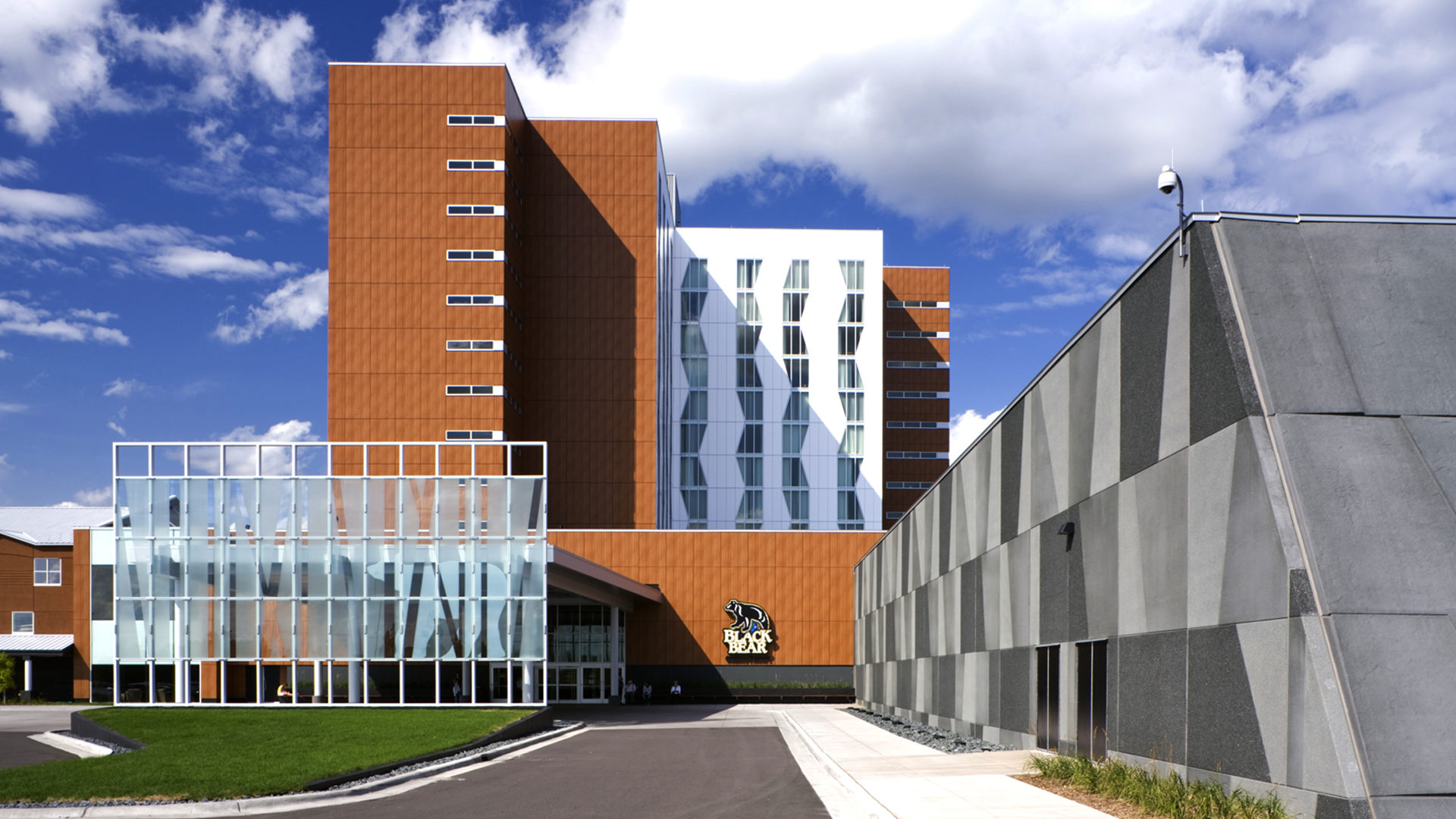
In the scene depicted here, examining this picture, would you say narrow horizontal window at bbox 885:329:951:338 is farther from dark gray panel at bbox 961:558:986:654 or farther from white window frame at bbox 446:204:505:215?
dark gray panel at bbox 961:558:986:654

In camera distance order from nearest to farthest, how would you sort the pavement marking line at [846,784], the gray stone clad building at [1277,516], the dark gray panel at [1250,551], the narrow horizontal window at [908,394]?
1. the gray stone clad building at [1277,516]
2. the dark gray panel at [1250,551]
3. the pavement marking line at [846,784]
4. the narrow horizontal window at [908,394]

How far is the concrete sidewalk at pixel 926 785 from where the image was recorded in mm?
13820

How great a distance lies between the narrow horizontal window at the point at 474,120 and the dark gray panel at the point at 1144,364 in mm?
58107

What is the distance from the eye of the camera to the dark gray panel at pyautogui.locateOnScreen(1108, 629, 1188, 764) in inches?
560

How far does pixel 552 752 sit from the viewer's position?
28.0 meters

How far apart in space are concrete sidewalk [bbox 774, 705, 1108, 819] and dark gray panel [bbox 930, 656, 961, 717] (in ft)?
9.99

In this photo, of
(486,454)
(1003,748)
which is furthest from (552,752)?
(486,454)

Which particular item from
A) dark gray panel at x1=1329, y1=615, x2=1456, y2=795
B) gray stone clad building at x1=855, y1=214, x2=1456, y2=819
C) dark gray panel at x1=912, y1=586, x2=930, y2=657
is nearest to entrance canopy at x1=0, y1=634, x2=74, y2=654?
dark gray panel at x1=912, y1=586, x2=930, y2=657

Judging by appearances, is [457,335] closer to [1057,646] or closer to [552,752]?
[552,752]

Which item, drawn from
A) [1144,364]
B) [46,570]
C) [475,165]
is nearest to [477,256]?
→ [475,165]

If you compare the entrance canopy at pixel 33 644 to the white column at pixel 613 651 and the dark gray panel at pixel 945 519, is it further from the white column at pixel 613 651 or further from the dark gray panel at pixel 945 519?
the dark gray panel at pixel 945 519

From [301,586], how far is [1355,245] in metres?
35.5

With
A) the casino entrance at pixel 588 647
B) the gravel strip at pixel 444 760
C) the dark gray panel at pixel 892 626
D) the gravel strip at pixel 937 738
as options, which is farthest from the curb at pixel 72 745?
the casino entrance at pixel 588 647

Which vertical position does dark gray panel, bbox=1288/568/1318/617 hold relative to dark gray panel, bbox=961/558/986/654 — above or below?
above
